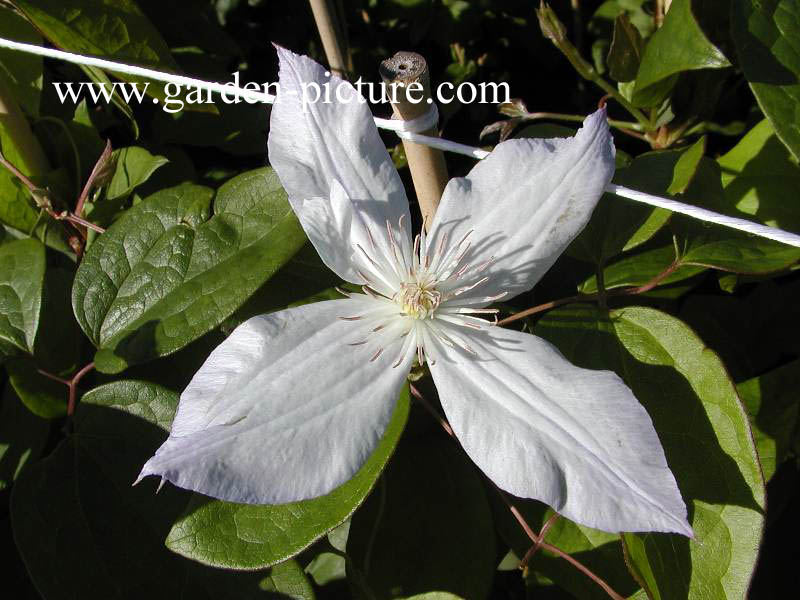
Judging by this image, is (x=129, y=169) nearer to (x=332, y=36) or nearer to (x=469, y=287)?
(x=332, y=36)

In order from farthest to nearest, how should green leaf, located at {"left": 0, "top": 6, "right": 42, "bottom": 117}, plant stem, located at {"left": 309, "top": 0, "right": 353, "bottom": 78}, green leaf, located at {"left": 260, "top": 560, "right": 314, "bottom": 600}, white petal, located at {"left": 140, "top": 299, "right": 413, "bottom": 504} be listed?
green leaf, located at {"left": 0, "top": 6, "right": 42, "bottom": 117}, plant stem, located at {"left": 309, "top": 0, "right": 353, "bottom": 78}, green leaf, located at {"left": 260, "top": 560, "right": 314, "bottom": 600}, white petal, located at {"left": 140, "top": 299, "right": 413, "bottom": 504}

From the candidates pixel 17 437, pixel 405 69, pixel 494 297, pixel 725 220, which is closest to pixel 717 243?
pixel 725 220

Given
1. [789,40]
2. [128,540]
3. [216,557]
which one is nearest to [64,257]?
[128,540]

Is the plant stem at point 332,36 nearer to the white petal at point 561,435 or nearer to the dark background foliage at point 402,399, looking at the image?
the dark background foliage at point 402,399

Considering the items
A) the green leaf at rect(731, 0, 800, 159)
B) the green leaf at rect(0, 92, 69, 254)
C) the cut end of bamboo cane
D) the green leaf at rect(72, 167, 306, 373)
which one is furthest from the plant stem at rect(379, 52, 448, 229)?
the green leaf at rect(0, 92, 69, 254)

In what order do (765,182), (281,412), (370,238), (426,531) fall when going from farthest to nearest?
(765,182), (426,531), (370,238), (281,412)

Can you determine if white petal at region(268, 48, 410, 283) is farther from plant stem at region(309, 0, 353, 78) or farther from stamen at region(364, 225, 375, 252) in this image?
plant stem at region(309, 0, 353, 78)

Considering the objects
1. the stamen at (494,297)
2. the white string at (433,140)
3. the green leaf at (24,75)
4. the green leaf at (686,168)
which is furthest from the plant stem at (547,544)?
the green leaf at (24,75)
